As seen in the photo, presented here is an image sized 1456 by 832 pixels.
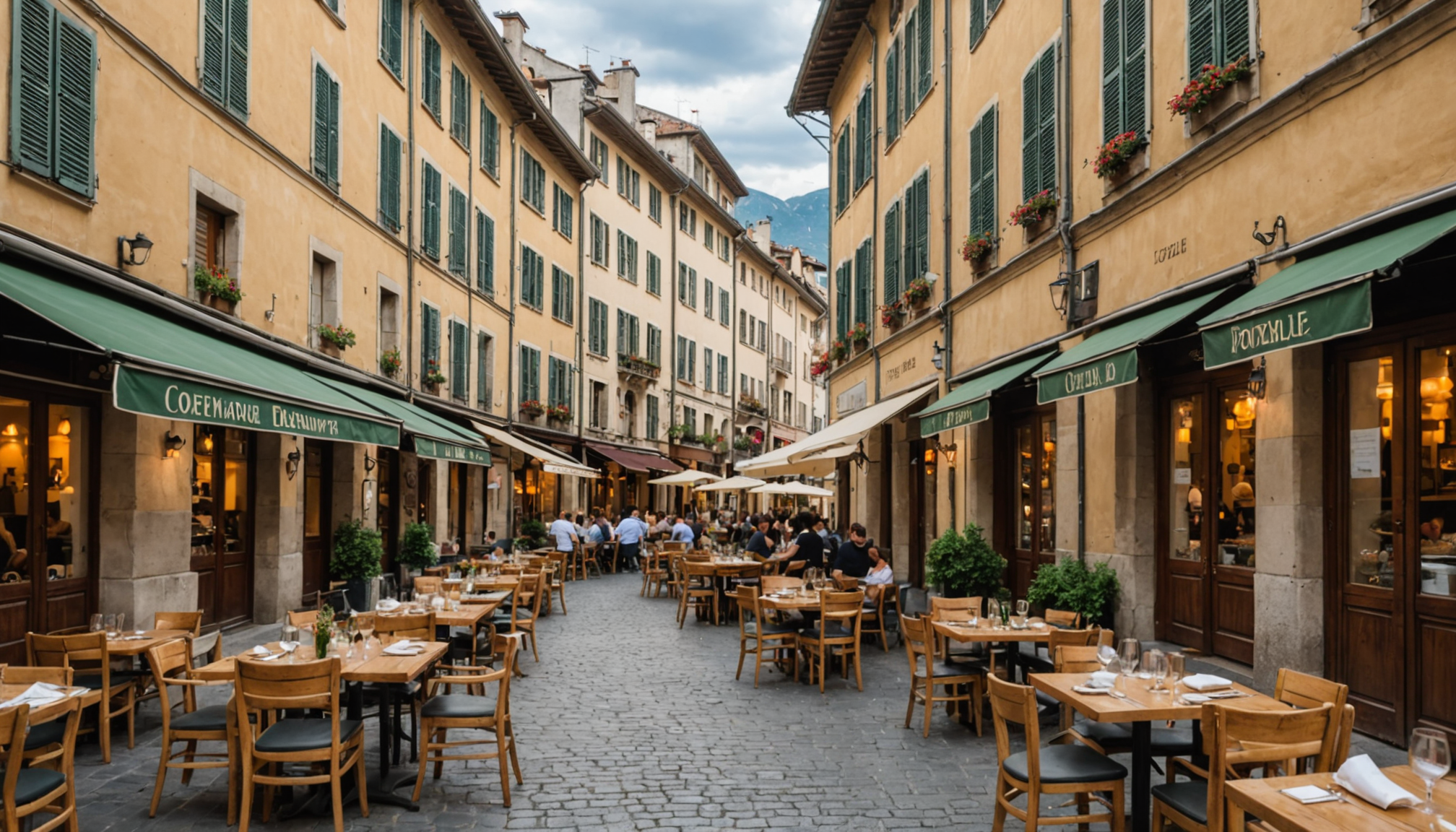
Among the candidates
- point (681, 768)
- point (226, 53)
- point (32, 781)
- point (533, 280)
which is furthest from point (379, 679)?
point (533, 280)

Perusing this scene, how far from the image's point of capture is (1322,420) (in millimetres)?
6730

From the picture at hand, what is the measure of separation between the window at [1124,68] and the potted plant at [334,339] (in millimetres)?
9887

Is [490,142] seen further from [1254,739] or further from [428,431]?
[1254,739]

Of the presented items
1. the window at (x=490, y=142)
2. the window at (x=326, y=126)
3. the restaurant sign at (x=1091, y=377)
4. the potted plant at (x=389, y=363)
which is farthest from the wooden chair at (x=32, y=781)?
the window at (x=490, y=142)

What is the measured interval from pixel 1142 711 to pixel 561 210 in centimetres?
2342

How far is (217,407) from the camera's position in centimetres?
734

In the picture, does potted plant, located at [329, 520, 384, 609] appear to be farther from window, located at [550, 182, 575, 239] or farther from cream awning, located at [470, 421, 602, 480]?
window, located at [550, 182, 575, 239]

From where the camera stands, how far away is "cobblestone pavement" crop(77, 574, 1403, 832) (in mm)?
5574

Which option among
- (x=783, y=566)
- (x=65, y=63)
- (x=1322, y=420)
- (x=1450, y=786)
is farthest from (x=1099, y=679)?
(x=783, y=566)

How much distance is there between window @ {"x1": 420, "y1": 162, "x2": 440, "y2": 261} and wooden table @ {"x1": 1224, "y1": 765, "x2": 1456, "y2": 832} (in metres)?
16.1

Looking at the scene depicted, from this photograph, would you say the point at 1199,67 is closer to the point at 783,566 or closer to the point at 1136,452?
the point at 1136,452

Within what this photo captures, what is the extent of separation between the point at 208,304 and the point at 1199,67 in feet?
31.2

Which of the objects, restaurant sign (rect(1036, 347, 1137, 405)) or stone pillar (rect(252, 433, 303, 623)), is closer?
restaurant sign (rect(1036, 347, 1137, 405))

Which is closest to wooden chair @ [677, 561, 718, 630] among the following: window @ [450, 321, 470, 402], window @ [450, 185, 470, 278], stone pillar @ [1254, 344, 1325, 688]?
window @ [450, 321, 470, 402]
